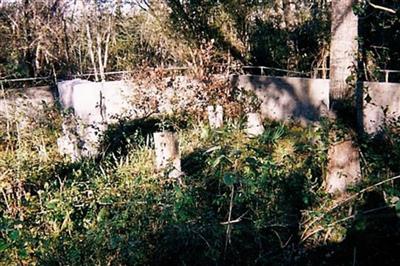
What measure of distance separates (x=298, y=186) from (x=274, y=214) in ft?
2.26

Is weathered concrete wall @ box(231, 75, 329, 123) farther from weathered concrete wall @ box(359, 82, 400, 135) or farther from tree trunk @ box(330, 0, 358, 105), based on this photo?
tree trunk @ box(330, 0, 358, 105)

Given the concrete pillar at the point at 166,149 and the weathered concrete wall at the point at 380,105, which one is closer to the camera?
the concrete pillar at the point at 166,149

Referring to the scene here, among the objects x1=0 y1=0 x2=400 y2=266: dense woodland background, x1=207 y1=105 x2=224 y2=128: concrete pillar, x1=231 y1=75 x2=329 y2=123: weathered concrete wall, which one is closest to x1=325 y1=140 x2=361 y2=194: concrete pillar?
x1=0 y1=0 x2=400 y2=266: dense woodland background

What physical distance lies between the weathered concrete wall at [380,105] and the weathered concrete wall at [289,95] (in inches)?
44.8

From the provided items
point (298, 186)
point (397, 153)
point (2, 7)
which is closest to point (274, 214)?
point (298, 186)

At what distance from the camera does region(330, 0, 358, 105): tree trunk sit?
12.6 ft

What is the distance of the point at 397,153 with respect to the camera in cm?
434

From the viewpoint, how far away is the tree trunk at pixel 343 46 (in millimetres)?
3855

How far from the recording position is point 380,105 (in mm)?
5918

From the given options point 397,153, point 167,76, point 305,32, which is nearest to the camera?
point 397,153

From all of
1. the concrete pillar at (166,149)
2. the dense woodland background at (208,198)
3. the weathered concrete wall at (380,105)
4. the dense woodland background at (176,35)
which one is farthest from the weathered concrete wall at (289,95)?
the concrete pillar at (166,149)

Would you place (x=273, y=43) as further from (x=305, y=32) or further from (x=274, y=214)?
(x=274, y=214)

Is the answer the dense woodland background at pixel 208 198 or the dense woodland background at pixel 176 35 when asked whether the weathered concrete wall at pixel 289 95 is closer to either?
the dense woodland background at pixel 208 198

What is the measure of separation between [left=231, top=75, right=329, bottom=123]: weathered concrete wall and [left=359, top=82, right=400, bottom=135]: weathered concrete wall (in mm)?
1137
